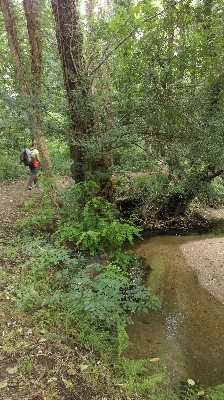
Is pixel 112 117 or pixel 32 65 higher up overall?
pixel 32 65

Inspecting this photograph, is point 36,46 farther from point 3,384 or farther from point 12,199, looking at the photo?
point 3,384

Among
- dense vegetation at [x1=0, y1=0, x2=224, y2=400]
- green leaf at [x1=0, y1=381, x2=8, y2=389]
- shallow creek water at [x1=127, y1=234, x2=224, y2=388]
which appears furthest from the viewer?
dense vegetation at [x1=0, y1=0, x2=224, y2=400]

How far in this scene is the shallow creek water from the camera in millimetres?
5046

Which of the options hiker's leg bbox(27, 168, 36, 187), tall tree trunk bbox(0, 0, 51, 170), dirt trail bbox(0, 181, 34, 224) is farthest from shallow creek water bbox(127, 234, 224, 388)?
hiker's leg bbox(27, 168, 36, 187)

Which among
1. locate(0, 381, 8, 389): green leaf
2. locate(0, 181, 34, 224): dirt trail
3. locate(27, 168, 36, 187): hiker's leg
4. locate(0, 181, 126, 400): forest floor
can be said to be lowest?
locate(0, 181, 126, 400): forest floor

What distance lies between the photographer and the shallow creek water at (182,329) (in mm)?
5046

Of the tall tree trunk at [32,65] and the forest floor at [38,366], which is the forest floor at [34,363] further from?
the tall tree trunk at [32,65]

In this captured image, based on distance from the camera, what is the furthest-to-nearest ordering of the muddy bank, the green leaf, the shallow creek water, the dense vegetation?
the muddy bank, the dense vegetation, the shallow creek water, the green leaf

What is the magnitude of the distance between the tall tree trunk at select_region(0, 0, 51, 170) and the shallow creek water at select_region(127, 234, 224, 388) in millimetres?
4895

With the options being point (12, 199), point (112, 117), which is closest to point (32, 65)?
point (12, 199)

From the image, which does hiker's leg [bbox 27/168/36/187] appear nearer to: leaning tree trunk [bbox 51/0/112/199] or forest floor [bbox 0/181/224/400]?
leaning tree trunk [bbox 51/0/112/199]

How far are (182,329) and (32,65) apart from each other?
9.22 meters

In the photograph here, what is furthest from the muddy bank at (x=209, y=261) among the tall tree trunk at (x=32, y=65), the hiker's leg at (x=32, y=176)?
the hiker's leg at (x=32, y=176)

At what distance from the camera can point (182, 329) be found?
600 cm
